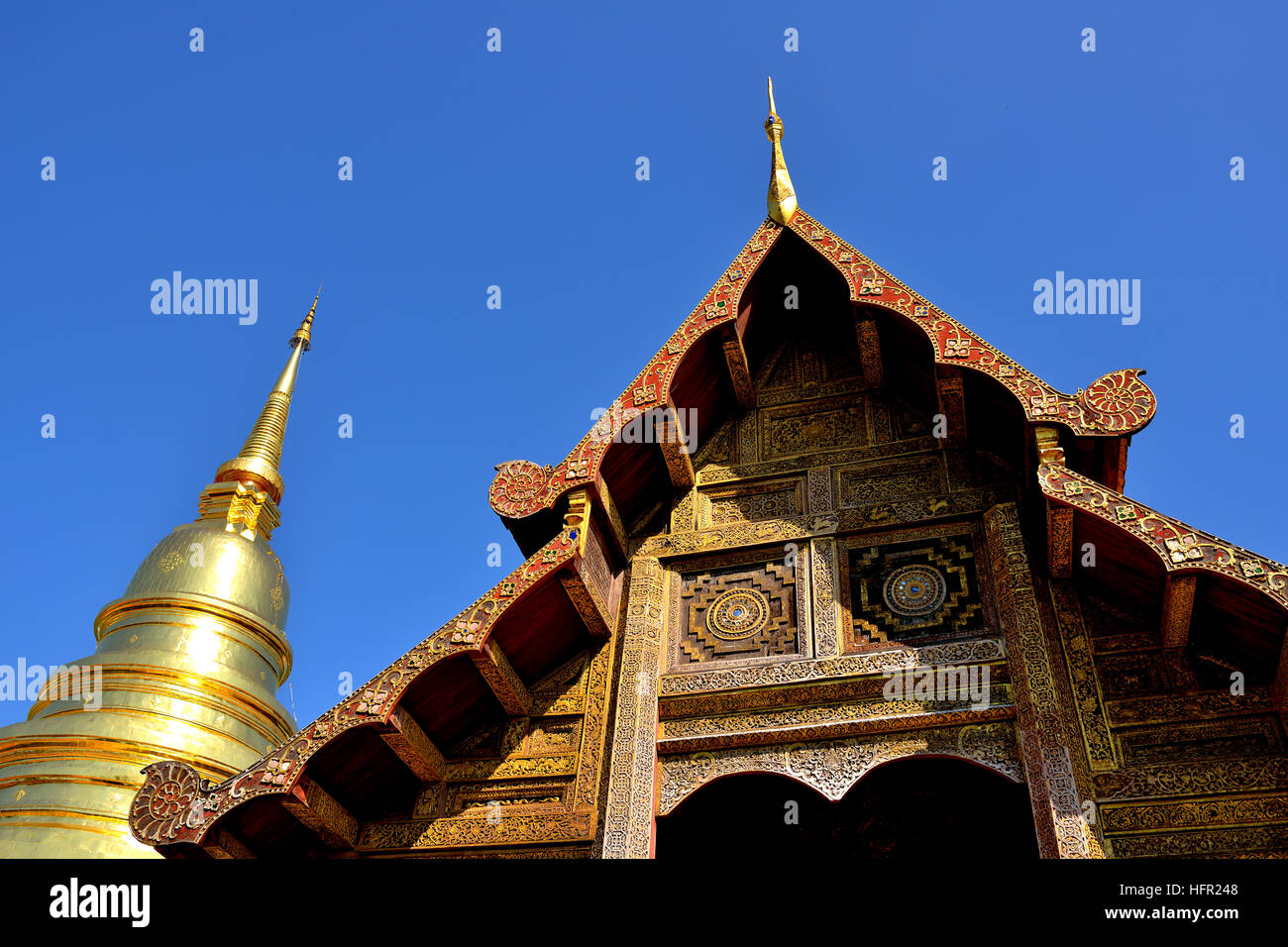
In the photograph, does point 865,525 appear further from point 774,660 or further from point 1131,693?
point 1131,693

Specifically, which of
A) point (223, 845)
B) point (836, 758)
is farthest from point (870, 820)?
point (223, 845)

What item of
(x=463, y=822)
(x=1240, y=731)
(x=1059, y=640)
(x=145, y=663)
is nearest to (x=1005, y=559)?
(x=1059, y=640)

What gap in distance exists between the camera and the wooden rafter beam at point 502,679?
7.52 meters

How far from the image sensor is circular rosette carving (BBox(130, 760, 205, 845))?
683 centimetres

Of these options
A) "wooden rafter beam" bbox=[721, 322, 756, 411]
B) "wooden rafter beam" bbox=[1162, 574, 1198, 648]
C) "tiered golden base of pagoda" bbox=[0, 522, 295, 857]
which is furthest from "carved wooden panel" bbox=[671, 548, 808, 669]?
"tiered golden base of pagoda" bbox=[0, 522, 295, 857]

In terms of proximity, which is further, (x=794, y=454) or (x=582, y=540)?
(x=794, y=454)

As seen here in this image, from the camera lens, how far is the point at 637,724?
7.58 meters

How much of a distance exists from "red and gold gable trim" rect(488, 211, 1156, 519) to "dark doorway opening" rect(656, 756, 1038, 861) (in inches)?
104

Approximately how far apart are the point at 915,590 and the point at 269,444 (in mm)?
13145

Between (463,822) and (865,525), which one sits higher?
(865,525)

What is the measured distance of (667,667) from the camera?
314 inches

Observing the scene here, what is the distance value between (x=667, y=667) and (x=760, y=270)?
3.37 m

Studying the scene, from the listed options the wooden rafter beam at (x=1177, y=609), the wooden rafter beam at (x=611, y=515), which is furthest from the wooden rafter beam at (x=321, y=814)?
the wooden rafter beam at (x=1177, y=609)

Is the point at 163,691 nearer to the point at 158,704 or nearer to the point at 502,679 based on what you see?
the point at 158,704
